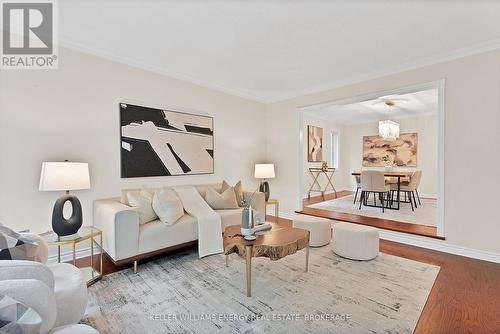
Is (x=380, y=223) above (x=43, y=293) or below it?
below

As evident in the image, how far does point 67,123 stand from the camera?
2.74 meters

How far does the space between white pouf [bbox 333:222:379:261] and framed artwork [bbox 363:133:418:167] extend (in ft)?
18.7

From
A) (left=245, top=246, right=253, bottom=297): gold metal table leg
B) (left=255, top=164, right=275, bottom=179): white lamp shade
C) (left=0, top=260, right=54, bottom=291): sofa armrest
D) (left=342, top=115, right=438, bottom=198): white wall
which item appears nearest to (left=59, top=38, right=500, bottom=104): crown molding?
(left=255, top=164, right=275, bottom=179): white lamp shade

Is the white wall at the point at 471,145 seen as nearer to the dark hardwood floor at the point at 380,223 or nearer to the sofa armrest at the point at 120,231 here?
the dark hardwood floor at the point at 380,223

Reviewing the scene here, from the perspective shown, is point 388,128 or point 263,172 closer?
point 263,172

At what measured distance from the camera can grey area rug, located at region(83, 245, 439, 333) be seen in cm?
170

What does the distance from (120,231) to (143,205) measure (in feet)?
1.56

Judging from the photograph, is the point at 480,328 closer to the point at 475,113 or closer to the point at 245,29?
the point at 475,113

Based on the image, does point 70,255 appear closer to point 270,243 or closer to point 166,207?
point 166,207

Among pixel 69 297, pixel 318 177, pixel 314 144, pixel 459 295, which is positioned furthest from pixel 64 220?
pixel 318 177

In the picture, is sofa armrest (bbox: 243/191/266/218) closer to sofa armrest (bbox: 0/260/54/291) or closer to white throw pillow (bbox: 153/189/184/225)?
white throw pillow (bbox: 153/189/184/225)

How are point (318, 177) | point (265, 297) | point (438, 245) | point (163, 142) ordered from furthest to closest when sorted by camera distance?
point (318, 177), point (163, 142), point (438, 245), point (265, 297)

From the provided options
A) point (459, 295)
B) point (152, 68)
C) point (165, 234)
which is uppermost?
point (152, 68)

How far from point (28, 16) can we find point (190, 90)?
1.99m
